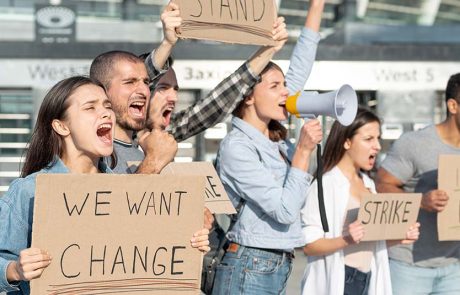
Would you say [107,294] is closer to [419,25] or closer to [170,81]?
[170,81]

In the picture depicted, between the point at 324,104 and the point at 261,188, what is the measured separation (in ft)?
1.45

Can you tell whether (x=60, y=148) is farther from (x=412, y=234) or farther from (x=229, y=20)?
(x=412, y=234)

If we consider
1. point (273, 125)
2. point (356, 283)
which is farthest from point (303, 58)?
point (356, 283)

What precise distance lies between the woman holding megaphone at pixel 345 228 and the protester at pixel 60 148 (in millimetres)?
1651

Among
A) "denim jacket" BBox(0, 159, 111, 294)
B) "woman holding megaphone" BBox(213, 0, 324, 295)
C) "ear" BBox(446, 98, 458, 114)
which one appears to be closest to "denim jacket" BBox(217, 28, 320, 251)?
"woman holding megaphone" BBox(213, 0, 324, 295)

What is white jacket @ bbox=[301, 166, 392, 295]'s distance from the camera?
186 inches

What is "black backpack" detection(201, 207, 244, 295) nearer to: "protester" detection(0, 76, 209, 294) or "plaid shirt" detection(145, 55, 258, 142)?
"plaid shirt" detection(145, 55, 258, 142)

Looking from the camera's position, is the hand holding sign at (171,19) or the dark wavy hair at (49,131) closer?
the dark wavy hair at (49,131)

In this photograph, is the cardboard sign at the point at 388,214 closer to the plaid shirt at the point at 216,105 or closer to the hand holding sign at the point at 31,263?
the plaid shirt at the point at 216,105

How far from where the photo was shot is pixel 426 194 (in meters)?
5.10

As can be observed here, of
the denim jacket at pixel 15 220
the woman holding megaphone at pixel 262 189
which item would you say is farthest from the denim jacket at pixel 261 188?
the denim jacket at pixel 15 220

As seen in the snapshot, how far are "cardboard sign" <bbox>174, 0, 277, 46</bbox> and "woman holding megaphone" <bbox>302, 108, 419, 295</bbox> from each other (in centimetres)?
97

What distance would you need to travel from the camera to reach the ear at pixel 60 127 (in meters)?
3.17

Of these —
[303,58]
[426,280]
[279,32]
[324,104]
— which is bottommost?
[426,280]
